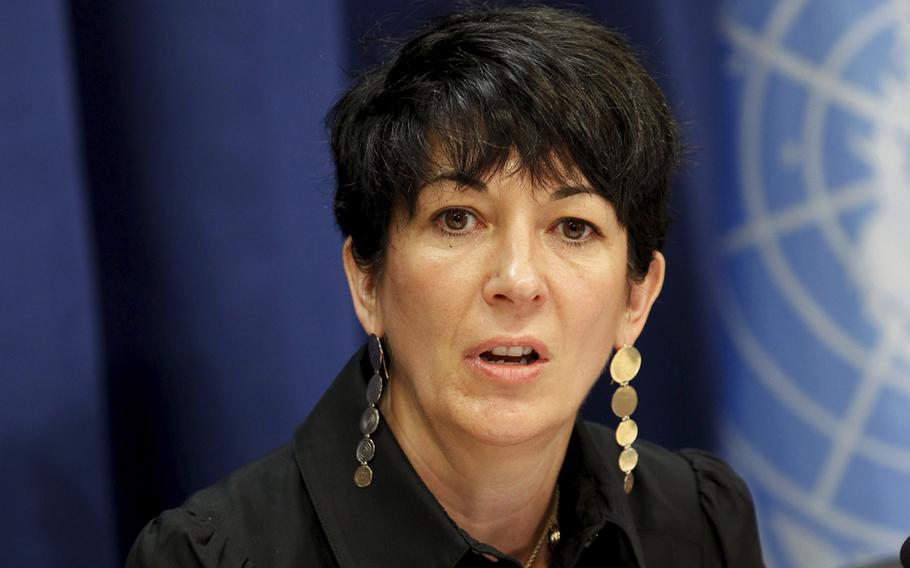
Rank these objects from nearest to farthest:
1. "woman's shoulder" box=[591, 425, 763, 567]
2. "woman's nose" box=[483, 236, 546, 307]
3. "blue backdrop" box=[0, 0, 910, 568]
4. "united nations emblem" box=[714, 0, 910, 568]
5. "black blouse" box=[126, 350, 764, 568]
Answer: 1. "woman's nose" box=[483, 236, 546, 307]
2. "black blouse" box=[126, 350, 764, 568]
3. "blue backdrop" box=[0, 0, 910, 568]
4. "woman's shoulder" box=[591, 425, 763, 567]
5. "united nations emblem" box=[714, 0, 910, 568]

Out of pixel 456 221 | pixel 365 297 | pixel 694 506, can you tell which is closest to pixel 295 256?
pixel 365 297

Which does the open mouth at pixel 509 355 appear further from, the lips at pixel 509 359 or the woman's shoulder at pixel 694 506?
the woman's shoulder at pixel 694 506

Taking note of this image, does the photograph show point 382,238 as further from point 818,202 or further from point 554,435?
point 818,202

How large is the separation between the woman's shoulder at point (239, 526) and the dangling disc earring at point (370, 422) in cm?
7

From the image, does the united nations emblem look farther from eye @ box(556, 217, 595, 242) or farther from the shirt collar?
eye @ box(556, 217, 595, 242)

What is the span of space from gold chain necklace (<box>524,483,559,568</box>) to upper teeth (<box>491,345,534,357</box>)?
32cm

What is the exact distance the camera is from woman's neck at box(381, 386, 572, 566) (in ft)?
4.59

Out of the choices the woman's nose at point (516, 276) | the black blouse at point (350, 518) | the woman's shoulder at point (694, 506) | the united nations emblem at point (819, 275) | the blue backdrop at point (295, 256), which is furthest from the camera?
the united nations emblem at point (819, 275)

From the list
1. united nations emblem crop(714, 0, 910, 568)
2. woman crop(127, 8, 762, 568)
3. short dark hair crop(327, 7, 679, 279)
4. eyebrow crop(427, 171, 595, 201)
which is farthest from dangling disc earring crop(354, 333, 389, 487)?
united nations emblem crop(714, 0, 910, 568)

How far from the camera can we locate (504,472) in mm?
1416

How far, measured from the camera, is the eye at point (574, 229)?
131cm

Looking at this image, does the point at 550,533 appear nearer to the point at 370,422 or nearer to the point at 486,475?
the point at 486,475

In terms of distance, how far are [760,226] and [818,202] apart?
100mm

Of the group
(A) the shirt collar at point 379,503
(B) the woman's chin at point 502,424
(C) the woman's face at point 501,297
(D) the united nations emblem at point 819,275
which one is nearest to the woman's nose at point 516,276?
(C) the woman's face at point 501,297
